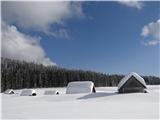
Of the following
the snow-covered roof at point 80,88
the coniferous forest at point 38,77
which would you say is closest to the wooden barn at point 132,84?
the snow-covered roof at point 80,88

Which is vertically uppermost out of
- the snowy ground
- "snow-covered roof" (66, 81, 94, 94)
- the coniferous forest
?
the coniferous forest

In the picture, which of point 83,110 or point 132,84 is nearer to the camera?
point 83,110

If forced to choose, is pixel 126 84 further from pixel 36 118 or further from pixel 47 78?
pixel 47 78

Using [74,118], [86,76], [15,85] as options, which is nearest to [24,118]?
[74,118]

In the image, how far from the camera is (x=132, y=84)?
45.5 m

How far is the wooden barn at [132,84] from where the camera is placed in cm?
4500

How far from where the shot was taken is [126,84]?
150ft

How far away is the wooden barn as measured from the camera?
45.0m

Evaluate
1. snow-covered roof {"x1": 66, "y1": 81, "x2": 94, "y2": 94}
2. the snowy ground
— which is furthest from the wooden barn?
the snowy ground

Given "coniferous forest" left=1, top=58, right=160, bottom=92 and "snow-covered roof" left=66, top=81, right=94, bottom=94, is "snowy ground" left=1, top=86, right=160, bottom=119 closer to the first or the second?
"snow-covered roof" left=66, top=81, right=94, bottom=94

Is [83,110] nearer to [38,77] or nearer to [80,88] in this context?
[80,88]

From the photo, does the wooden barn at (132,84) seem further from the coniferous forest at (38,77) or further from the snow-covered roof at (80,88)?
the coniferous forest at (38,77)

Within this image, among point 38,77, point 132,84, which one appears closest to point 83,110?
point 132,84

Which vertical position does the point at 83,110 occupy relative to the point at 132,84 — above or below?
below
